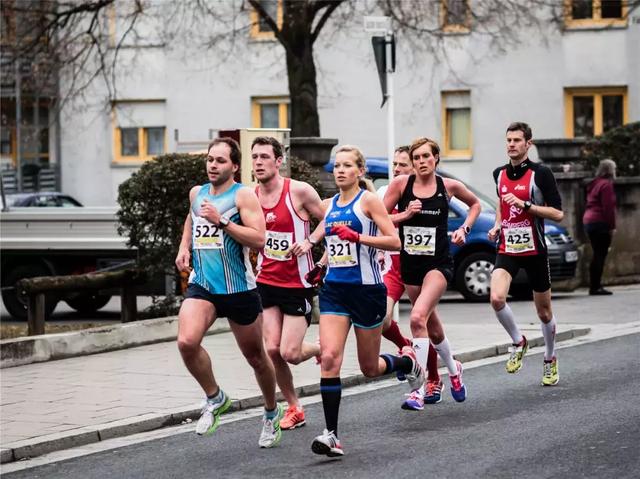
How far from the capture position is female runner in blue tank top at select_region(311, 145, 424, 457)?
8.96 metres

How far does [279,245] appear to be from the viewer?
979cm

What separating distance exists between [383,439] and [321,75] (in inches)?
1018

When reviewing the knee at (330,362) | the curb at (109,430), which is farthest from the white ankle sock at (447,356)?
the knee at (330,362)

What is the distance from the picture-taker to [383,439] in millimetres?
9320

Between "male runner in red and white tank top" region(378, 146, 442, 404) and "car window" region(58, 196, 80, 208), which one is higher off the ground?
"car window" region(58, 196, 80, 208)

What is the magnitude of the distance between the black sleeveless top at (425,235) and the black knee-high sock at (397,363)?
970 mm

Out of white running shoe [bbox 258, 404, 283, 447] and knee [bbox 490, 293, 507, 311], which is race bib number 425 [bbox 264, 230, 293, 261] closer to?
white running shoe [bbox 258, 404, 283, 447]

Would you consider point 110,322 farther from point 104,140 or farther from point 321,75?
point 104,140

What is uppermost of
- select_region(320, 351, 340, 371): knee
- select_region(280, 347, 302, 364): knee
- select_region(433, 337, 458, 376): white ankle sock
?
select_region(320, 351, 340, 371): knee

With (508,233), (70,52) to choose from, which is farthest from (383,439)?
(70,52)

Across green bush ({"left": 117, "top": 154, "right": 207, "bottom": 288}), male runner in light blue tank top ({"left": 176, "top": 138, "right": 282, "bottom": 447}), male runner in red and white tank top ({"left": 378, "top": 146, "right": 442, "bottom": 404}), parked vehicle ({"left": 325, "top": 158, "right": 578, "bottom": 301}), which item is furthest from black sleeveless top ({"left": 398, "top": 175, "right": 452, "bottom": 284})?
parked vehicle ({"left": 325, "top": 158, "right": 578, "bottom": 301})

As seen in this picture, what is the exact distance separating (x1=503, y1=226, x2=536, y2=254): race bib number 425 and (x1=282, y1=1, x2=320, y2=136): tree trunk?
1320 cm

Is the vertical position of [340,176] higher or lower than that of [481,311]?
higher

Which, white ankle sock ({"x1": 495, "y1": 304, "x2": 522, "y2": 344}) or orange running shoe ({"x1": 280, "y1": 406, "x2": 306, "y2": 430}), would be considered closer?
orange running shoe ({"x1": 280, "y1": 406, "x2": 306, "y2": 430})
